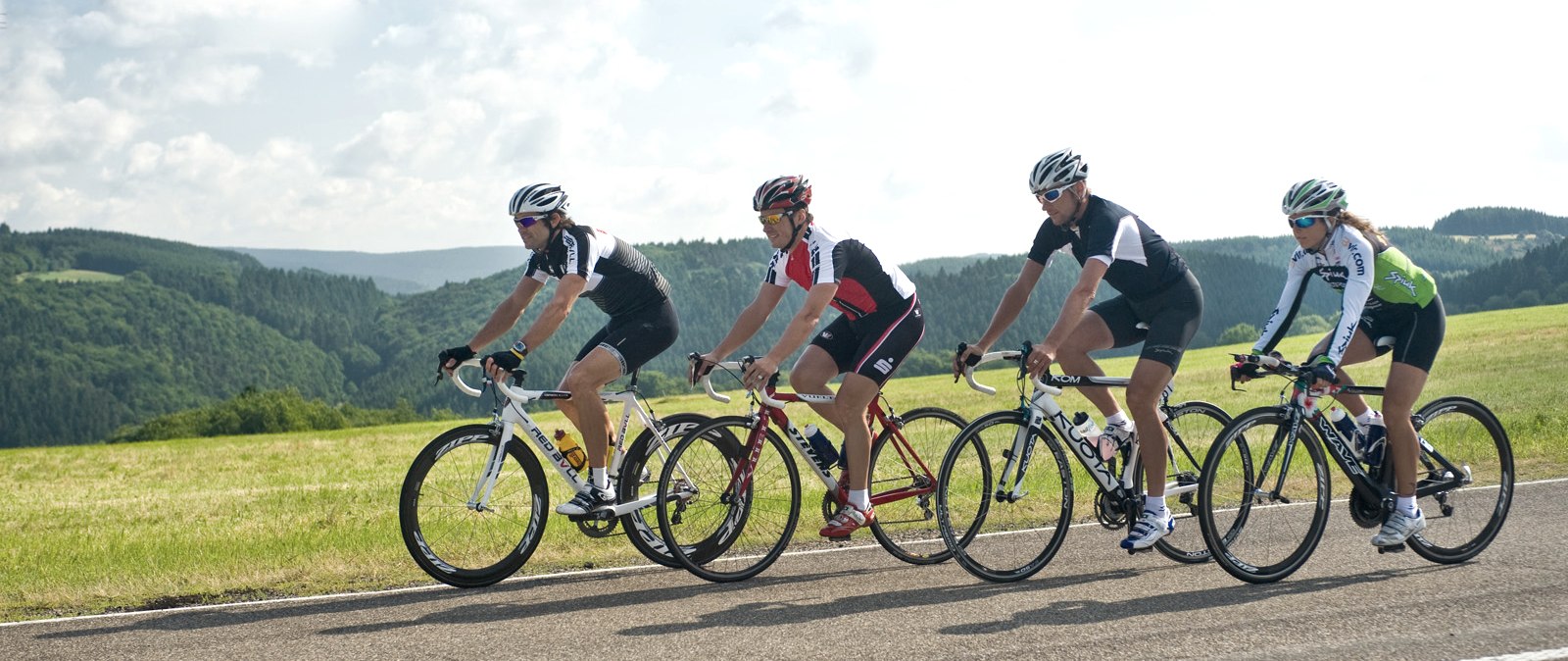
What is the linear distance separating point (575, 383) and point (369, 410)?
3632 inches

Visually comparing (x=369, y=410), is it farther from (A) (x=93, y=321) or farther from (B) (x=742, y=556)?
(A) (x=93, y=321)

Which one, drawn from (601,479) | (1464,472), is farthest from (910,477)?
(1464,472)

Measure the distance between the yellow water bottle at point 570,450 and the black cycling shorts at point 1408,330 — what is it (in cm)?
483

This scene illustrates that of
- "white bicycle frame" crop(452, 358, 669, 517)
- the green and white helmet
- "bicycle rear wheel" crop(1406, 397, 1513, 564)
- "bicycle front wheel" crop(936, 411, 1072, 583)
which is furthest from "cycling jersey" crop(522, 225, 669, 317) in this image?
"bicycle rear wheel" crop(1406, 397, 1513, 564)

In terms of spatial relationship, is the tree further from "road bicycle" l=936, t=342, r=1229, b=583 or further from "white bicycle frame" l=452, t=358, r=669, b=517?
"white bicycle frame" l=452, t=358, r=669, b=517

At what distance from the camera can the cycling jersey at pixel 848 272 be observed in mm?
7504

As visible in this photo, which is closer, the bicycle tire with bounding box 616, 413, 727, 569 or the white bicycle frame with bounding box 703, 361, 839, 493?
the white bicycle frame with bounding box 703, 361, 839, 493

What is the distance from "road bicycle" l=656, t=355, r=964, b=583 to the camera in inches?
303

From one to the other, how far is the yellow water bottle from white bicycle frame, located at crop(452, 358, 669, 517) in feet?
0.07

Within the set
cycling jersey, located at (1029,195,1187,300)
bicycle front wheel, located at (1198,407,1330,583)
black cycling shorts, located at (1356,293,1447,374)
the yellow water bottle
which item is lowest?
bicycle front wheel, located at (1198,407,1330,583)

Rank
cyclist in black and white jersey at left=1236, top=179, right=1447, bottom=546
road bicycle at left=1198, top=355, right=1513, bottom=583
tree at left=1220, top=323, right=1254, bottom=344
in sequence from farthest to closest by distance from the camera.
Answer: tree at left=1220, top=323, right=1254, bottom=344
cyclist in black and white jersey at left=1236, top=179, right=1447, bottom=546
road bicycle at left=1198, top=355, right=1513, bottom=583

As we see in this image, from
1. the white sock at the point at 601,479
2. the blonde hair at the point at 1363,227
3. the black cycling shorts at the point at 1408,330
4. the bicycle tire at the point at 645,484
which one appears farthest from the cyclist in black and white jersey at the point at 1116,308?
the white sock at the point at 601,479

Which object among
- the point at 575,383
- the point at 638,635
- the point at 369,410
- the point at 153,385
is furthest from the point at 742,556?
the point at 153,385

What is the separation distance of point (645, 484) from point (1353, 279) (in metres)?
4.29
